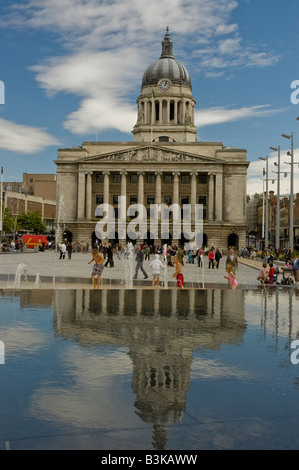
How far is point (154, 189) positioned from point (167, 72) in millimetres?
32018

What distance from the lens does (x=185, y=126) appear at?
3942 inches

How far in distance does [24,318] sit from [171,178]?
75.8m

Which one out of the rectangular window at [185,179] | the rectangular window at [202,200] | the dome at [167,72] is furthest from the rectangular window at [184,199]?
the dome at [167,72]

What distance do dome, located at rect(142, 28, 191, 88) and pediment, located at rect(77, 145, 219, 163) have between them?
87.9 feet

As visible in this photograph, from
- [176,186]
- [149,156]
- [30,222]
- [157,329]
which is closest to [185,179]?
[176,186]

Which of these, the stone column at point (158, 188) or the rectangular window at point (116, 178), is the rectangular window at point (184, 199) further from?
the rectangular window at point (116, 178)

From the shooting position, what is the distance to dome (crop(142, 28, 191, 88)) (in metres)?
105

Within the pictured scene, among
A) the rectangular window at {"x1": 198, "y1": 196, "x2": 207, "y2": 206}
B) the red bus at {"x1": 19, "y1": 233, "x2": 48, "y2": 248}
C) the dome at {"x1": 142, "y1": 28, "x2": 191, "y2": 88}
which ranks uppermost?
the dome at {"x1": 142, "y1": 28, "x2": 191, "y2": 88}

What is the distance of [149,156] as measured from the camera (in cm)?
8412

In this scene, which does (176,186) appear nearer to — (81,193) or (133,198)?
(133,198)

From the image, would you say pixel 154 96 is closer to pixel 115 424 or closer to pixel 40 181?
→ pixel 40 181

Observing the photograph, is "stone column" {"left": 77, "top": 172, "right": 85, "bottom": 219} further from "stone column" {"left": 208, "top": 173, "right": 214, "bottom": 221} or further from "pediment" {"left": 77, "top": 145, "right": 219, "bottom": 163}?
"stone column" {"left": 208, "top": 173, "right": 214, "bottom": 221}

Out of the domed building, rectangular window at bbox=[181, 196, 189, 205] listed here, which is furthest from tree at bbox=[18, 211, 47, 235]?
rectangular window at bbox=[181, 196, 189, 205]

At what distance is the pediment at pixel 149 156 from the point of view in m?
83.8
